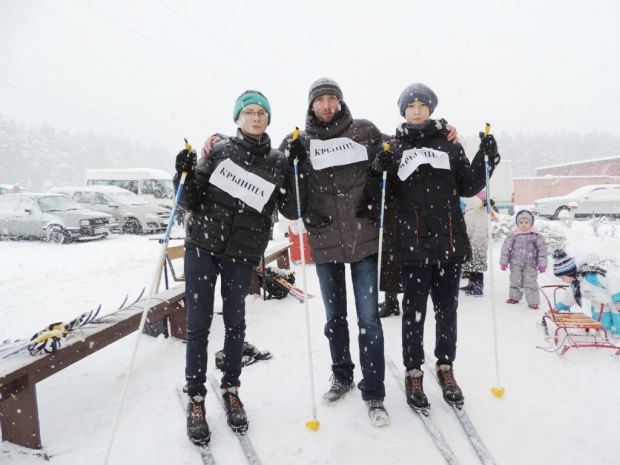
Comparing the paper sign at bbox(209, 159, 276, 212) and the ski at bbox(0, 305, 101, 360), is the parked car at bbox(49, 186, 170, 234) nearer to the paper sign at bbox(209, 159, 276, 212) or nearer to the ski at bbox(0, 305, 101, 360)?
the ski at bbox(0, 305, 101, 360)

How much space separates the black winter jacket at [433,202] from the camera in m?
2.62

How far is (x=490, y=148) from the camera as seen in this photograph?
2.59 metres

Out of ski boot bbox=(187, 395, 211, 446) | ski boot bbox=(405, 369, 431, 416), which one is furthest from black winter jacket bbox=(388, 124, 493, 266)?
ski boot bbox=(187, 395, 211, 446)

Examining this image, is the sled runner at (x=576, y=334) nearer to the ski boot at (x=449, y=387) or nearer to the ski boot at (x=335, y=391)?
the ski boot at (x=449, y=387)

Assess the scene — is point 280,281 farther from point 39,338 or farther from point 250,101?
point 250,101

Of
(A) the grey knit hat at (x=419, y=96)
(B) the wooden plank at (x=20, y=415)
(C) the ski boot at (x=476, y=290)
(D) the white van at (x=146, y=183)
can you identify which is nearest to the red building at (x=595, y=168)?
(C) the ski boot at (x=476, y=290)

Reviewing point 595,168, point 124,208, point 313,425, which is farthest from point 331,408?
point 595,168

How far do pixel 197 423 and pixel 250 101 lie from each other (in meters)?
2.27

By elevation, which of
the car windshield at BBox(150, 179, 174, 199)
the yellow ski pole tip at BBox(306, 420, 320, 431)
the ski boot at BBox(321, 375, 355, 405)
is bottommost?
the yellow ski pole tip at BBox(306, 420, 320, 431)

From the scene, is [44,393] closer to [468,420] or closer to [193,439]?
[193,439]

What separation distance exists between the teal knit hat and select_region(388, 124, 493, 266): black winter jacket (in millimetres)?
1028

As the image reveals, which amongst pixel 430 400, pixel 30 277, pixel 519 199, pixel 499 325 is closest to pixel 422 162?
pixel 430 400

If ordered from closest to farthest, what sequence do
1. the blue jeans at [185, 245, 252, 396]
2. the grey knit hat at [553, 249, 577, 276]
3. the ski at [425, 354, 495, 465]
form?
the ski at [425, 354, 495, 465] → the blue jeans at [185, 245, 252, 396] → the grey knit hat at [553, 249, 577, 276]

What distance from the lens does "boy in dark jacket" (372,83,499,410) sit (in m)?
2.62
